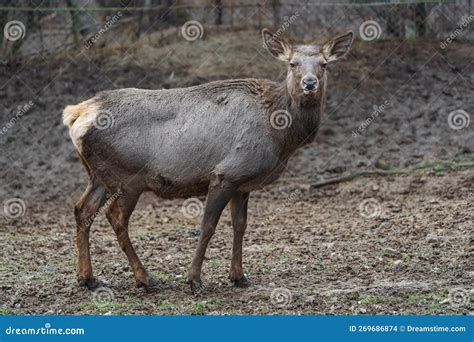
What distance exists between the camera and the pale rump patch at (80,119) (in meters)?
9.40

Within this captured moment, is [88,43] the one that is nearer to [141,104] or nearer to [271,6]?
[271,6]

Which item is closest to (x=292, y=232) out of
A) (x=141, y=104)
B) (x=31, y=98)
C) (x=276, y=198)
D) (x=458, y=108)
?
(x=276, y=198)

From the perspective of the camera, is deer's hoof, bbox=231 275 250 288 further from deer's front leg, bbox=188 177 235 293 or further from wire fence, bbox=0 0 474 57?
wire fence, bbox=0 0 474 57

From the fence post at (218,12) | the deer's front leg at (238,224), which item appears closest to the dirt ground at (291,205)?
the deer's front leg at (238,224)

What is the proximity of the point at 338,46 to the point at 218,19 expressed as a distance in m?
8.33

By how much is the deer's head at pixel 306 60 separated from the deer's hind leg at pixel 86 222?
7.37ft

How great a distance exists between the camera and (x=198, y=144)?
30.9 feet

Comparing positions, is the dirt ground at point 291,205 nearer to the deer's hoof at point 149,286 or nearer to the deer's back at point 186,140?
the deer's hoof at point 149,286

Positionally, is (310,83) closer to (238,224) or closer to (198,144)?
(198,144)

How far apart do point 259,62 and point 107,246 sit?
6477 mm

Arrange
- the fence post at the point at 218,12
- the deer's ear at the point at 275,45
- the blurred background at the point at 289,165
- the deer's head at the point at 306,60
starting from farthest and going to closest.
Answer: the fence post at the point at 218,12
the deer's ear at the point at 275,45
the blurred background at the point at 289,165
the deer's head at the point at 306,60

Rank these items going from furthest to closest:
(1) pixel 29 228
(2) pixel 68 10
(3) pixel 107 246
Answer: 1. (2) pixel 68 10
2. (1) pixel 29 228
3. (3) pixel 107 246

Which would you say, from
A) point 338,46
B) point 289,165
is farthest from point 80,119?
point 289,165

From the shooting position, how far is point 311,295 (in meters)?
8.93
